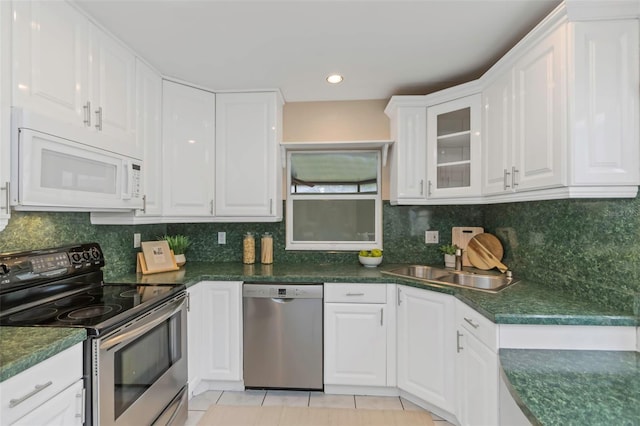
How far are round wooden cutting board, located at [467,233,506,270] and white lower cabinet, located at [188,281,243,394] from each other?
1826 millimetres

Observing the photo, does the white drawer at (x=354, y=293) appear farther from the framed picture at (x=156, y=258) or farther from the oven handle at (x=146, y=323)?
the framed picture at (x=156, y=258)

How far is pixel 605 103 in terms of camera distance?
1.40 meters

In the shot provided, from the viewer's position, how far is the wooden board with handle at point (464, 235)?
8.75ft

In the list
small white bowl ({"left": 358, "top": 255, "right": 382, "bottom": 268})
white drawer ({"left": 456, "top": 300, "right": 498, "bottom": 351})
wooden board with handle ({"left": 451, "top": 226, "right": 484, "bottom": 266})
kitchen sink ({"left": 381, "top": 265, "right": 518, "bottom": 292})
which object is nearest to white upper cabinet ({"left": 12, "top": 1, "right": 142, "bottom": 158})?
small white bowl ({"left": 358, "top": 255, "right": 382, "bottom": 268})

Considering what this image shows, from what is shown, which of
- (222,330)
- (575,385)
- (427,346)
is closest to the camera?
(575,385)

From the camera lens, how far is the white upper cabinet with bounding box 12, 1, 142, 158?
1.32 metres

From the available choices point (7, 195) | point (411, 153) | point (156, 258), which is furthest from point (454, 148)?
point (7, 195)

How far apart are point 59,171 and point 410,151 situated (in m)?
2.20

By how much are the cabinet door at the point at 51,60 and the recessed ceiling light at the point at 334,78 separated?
1496mm

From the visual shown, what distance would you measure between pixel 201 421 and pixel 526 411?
1.96 m

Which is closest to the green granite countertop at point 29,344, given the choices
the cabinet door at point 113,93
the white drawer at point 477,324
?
the cabinet door at point 113,93

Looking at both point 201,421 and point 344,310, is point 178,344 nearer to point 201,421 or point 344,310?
point 201,421

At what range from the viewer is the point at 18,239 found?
1.61 metres

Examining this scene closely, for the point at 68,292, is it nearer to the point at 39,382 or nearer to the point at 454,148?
the point at 39,382
